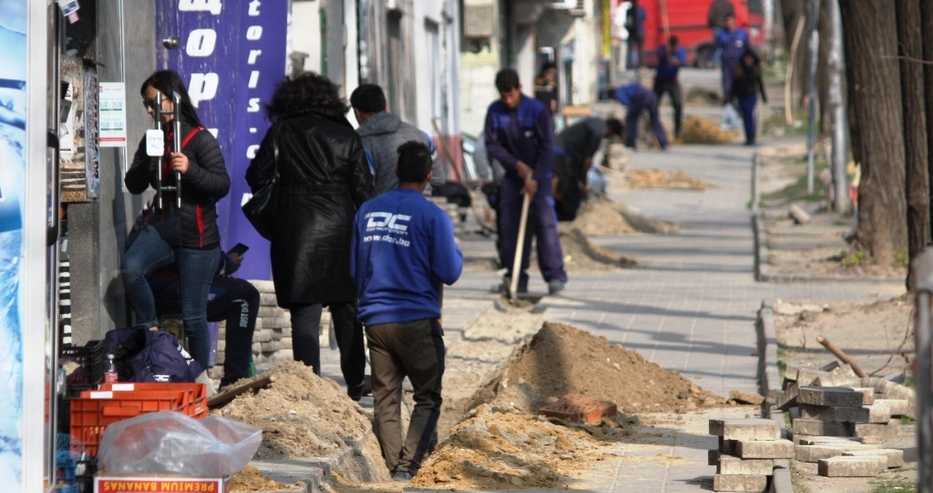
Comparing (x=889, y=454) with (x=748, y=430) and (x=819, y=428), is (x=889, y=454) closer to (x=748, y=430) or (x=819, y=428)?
(x=819, y=428)

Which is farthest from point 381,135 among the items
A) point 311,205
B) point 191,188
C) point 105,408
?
point 105,408

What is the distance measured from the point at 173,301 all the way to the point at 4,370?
2948 millimetres

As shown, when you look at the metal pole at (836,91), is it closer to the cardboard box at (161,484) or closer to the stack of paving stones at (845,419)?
the stack of paving stones at (845,419)

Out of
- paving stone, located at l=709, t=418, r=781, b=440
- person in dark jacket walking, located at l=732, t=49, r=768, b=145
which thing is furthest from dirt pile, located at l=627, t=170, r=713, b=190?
paving stone, located at l=709, t=418, r=781, b=440

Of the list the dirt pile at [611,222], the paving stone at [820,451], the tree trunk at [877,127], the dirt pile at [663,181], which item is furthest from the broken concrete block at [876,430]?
the dirt pile at [663,181]

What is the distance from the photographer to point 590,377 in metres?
9.09

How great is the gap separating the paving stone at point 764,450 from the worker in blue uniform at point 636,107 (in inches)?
986

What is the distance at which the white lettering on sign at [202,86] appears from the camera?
8.75 meters

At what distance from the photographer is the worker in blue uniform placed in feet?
102

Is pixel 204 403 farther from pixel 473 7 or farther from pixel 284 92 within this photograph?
pixel 473 7

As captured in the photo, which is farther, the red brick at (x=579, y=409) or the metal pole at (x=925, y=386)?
the red brick at (x=579, y=409)

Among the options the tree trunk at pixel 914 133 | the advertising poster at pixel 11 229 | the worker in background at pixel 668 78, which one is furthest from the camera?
the worker in background at pixel 668 78

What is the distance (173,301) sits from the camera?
7762 millimetres

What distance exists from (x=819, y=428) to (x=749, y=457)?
111cm
